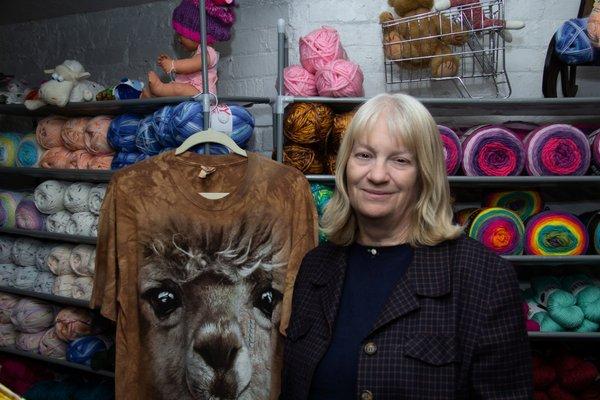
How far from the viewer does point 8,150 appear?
9.46 ft

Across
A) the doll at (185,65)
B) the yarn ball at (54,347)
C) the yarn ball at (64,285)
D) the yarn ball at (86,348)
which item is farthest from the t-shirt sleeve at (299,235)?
the yarn ball at (54,347)

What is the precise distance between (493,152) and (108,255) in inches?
53.9

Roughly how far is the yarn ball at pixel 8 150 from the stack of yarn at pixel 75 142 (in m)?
0.19

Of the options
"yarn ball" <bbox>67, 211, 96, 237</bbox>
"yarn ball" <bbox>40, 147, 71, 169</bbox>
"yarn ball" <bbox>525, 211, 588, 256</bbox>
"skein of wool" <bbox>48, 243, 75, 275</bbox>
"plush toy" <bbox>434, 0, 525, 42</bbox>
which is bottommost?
"skein of wool" <bbox>48, 243, 75, 275</bbox>

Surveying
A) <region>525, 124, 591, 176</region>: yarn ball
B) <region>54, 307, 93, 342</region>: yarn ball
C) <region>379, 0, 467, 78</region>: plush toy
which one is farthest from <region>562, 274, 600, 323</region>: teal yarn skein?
<region>54, 307, 93, 342</region>: yarn ball

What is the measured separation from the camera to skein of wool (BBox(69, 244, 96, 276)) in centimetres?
261

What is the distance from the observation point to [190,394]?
1.90 m

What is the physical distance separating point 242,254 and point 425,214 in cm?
74

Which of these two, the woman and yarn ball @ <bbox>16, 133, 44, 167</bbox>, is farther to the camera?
yarn ball @ <bbox>16, 133, 44, 167</bbox>

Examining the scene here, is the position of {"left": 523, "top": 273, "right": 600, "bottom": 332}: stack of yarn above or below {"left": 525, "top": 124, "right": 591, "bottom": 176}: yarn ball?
below

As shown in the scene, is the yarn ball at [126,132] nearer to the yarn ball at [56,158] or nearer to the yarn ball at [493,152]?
the yarn ball at [56,158]

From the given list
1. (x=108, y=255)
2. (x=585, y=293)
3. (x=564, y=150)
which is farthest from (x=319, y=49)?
(x=585, y=293)

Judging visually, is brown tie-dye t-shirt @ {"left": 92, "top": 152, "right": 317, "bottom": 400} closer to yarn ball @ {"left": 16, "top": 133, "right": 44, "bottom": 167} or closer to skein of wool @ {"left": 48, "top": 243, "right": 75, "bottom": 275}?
skein of wool @ {"left": 48, "top": 243, "right": 75, "bottom": 275}

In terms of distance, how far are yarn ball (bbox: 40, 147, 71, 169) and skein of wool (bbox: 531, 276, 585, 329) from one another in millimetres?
Result: 2067
